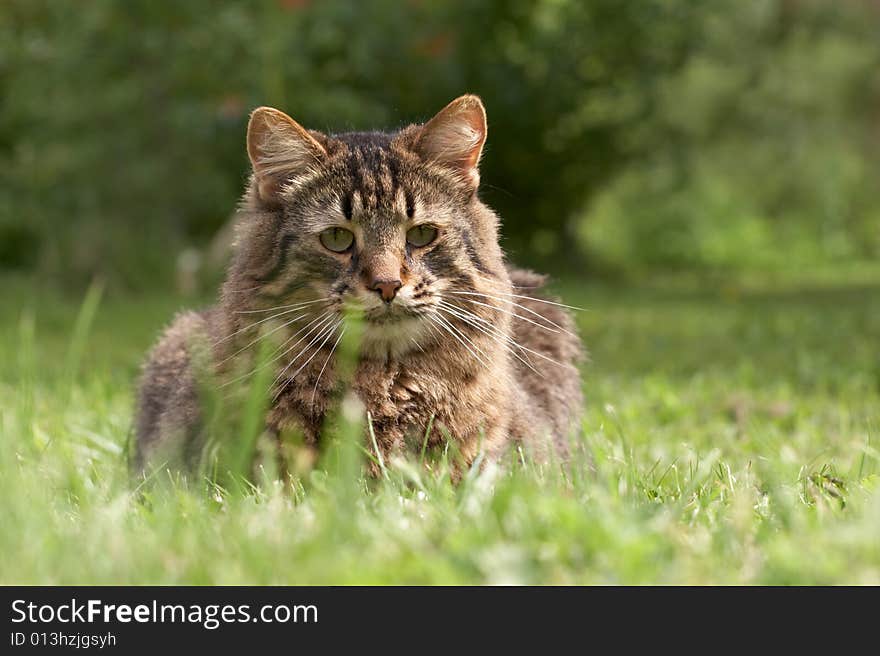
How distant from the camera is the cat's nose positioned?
2371 millimetres

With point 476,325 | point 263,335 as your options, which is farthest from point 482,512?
point 263,335

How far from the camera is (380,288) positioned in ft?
7.79

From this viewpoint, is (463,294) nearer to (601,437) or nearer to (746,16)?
(601,437)

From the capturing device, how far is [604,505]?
5.98 feet

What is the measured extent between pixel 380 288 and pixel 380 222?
0.73 ft

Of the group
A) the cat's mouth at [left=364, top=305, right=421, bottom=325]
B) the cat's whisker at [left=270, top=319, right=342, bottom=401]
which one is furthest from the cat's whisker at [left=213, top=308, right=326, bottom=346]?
the cat's mouth at [left=364, top=305, right=421, bottom=325]

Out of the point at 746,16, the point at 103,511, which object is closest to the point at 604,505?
the point at 103,511

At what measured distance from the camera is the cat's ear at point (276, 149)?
8.45 feet

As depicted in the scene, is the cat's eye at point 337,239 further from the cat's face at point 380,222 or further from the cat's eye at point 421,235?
the cat's eye at point 421,235

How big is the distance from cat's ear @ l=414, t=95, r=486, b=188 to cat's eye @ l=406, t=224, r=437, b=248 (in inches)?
9.8

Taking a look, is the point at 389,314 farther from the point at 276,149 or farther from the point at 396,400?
the point at 276,149

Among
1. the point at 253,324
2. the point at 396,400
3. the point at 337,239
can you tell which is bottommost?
the point at 396,400
